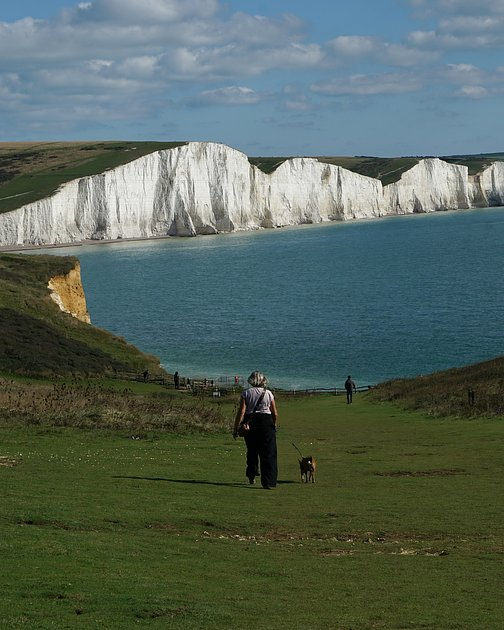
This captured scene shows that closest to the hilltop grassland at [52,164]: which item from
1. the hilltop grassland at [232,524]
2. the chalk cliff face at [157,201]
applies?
the chalk cliff face at [157,201]

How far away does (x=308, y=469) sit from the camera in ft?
49.0

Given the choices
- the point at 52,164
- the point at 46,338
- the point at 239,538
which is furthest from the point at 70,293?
the point at 52,164

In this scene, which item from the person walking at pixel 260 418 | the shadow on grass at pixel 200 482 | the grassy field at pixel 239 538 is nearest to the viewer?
the grassy field at pixel 239 538

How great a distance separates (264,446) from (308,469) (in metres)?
1.36

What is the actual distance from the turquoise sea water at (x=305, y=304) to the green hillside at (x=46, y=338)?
183 inches

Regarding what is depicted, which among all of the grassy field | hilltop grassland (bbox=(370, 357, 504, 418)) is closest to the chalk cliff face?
hilltop grassland (bbox=(370, 357, 504, 418))

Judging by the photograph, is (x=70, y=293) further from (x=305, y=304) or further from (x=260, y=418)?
(x=260, y=418)

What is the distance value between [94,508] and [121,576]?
3.28 meters

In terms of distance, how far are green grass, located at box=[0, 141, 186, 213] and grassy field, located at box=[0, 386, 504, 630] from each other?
136494mm

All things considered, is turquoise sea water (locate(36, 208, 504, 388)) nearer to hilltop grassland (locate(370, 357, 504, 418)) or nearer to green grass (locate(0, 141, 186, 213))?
hilltop grassland (locate(370, 357, 504, 418))

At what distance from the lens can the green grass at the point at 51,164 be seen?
154 meters

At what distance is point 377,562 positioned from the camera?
9.66 m

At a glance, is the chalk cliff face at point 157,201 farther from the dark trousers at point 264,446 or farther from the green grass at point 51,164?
the dark trousers at point 264,446

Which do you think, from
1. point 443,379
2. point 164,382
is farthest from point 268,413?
point 164,382
